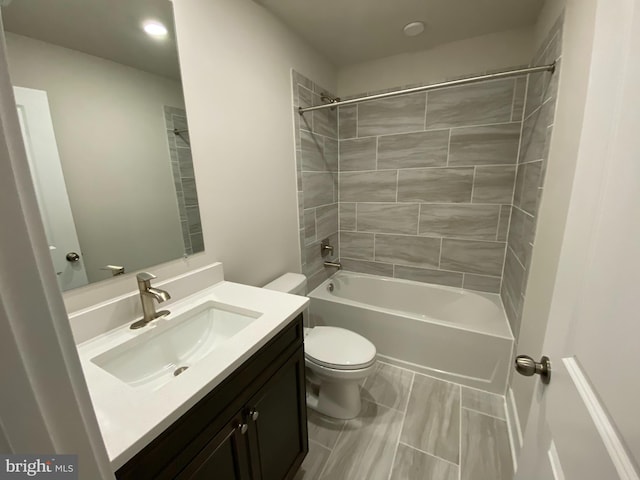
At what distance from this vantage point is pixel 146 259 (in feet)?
3.62

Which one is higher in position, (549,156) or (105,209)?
(549,156)

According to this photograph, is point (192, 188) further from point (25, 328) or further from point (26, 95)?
point (25, 328)

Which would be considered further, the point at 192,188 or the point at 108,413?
the point at 192,188

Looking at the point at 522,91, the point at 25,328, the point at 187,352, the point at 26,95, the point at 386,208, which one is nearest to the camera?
the point at 25,328

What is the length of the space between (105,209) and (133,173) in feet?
0.58

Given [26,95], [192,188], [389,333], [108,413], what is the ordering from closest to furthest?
[108,413], [26,95], [192,188], [389,333]

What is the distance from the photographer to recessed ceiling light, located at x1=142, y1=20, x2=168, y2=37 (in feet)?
3.50

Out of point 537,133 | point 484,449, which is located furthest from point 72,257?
point 537,133

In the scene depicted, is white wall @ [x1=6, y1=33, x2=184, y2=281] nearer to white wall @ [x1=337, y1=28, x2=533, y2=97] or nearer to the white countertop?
the white countertop

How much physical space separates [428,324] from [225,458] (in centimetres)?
150

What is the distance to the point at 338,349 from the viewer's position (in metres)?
1.60

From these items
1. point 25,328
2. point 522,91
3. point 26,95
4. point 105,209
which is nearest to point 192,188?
point 105,209

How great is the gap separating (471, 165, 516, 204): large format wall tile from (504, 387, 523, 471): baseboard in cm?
133

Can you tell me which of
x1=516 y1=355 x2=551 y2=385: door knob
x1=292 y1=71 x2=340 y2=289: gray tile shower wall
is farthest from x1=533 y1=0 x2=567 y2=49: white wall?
x1=516 y1=355 x2=551 y2=385: door knob
